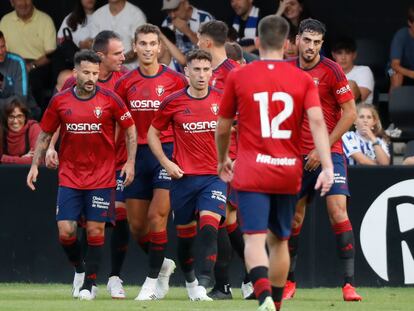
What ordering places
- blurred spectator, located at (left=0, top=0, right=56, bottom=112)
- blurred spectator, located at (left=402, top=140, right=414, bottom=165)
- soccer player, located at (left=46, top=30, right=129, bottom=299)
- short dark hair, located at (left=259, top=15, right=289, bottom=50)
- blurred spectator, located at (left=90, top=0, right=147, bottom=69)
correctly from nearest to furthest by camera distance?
short dark hair, located at (left=259, top=15, right=289, bottom=50) < soccer player, located at (left=46, top=30, right=129, bottom=299) < blurred spectator, located at (left=402, top=140, right=414, bottom=165) < blurred spectator, located at (left=90, top=0, right=147, bottom=69) < blurred spectator, located at (left=0, top=0, right=56, bottom=112)

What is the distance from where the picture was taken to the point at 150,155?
13.5 m

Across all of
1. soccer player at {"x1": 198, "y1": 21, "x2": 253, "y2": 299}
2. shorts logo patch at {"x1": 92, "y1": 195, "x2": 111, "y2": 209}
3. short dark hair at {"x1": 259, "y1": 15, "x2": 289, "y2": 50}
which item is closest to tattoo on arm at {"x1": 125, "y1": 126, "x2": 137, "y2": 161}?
shorts logo patch at {"x1": 92, "y1": 195, "x2": 111, "y2": 209}

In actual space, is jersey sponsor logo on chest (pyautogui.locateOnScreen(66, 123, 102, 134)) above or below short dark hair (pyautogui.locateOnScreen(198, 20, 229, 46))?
below

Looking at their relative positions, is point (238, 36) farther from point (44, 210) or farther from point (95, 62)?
point (95, 62)

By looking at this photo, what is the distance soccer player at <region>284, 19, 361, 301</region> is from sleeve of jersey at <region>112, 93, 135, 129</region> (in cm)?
156

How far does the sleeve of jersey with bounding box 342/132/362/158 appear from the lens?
15.7m

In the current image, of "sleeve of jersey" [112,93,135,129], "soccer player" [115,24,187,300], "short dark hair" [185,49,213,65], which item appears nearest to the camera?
"short dark hair" [185,49,213,65]

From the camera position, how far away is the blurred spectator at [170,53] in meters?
17.4

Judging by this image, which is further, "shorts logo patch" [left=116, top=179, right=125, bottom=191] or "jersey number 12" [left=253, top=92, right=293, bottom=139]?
"shorts logo patch" [left=116, top=179, right=125, bottom=191]

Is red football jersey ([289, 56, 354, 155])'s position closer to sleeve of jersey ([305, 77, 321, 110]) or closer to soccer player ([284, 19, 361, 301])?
soccer player ([284, 19, 361, 301])

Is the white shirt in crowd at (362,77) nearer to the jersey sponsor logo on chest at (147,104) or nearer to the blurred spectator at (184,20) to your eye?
the blurred spectator at (184,20)

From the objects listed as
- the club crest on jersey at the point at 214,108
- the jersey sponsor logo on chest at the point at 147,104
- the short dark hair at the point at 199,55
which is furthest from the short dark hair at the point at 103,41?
the club crest on jersey at the point at 214,108

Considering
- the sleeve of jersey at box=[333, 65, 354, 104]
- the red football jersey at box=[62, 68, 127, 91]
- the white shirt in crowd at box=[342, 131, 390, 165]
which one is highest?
the sleeve of jersey at box=[333, 65, 354, 104]

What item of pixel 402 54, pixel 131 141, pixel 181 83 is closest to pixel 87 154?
pixel 131 141
